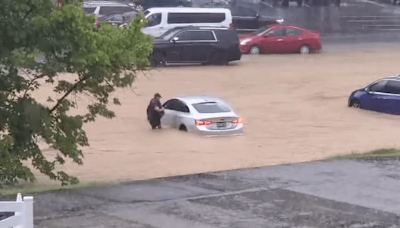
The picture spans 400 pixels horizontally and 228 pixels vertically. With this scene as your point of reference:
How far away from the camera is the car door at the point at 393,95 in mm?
30594

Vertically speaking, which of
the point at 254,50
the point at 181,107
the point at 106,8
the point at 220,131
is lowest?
the point at 254,50

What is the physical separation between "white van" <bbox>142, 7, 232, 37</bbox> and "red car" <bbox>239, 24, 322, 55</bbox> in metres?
1.49

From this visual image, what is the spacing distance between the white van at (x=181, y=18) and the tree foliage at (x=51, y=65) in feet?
96.9

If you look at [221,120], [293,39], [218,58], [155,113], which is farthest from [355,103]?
[293,39]

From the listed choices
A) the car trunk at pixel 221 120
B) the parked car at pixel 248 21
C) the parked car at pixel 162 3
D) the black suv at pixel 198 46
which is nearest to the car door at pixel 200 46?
the black suv at pixel 198 46

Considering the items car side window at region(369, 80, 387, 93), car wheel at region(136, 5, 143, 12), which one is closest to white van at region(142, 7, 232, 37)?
car wheel at region(136, 5, 143, 12)

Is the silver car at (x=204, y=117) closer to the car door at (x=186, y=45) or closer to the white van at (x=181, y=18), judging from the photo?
the car door at (x=186, y=45)

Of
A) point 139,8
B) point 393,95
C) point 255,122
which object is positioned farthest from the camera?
point 139,8

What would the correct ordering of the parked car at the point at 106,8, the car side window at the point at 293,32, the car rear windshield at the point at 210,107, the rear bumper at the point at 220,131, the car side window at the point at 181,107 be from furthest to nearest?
the parked car at the point at 106,8 < the car side window at the point at 293,32 < the car side window at the point at 181,107 < the car rear windshield at the point at 210,107 < the rear bumper at the point at 220,131

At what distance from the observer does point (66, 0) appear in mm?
12945

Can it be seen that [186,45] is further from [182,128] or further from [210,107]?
[210,107]

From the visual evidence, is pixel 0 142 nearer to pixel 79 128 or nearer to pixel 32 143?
pixel 32 143

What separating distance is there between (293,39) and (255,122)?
19573 millimetres

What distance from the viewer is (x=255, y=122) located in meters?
29.1
